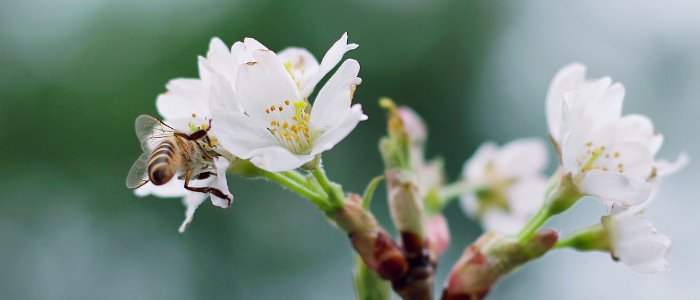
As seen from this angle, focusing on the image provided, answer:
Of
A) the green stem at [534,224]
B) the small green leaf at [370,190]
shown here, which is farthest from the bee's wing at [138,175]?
the green stem at [534,224]

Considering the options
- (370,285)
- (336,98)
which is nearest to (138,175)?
(336,98)

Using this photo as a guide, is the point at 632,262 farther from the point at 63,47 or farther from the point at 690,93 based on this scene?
the point at 690,93

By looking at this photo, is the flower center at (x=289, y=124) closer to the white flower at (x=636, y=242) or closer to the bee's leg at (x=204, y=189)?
the bee's leg at (x=204, y=189)

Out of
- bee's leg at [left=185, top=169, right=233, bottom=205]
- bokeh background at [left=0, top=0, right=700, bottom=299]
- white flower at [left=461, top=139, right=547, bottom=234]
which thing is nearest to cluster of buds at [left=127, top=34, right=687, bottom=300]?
bee's leg at [left=185, top=169, right=233, bottom=205]

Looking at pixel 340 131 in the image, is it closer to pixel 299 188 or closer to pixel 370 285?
pixel 299 188

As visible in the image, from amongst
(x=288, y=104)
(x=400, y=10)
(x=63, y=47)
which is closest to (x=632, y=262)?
(x=288, y=104)

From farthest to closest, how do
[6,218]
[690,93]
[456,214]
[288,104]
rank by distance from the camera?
1. [690,93]
2. [6,218]
3. [456,214]
4. [288,104]
